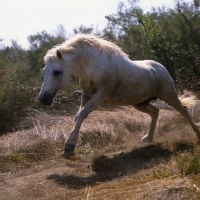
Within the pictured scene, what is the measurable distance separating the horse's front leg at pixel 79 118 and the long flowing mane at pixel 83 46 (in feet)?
2.46

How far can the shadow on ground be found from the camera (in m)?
5.77

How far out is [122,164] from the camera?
21.7 ft

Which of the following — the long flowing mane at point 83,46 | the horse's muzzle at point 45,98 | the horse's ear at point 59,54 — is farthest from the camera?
the long flowing mane at point 83,46

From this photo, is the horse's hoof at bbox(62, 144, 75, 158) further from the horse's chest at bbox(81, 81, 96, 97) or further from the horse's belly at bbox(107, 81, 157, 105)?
the horse's belly at bbox(107, 81, 157, 105)

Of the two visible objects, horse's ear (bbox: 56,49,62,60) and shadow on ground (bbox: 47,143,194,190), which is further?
horse's ear (bbox: 56,49,62,60)

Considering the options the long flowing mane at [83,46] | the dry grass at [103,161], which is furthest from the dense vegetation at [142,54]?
the long flowing mane at [83,46]

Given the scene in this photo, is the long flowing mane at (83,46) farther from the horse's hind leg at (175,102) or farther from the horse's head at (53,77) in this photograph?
the horse's hind leg at (175,102)

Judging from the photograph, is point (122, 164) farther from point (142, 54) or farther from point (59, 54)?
point (142, 54)

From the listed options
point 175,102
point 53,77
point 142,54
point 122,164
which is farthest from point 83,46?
point 142,54

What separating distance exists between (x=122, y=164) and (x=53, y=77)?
1739 millimetres

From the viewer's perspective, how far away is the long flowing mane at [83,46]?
6.79 metres

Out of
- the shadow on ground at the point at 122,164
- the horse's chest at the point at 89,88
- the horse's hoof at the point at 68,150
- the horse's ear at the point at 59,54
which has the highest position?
the horse's ear at the point at 59,54

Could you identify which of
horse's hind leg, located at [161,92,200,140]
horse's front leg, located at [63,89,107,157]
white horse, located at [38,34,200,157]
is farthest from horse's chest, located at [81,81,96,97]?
horse's hind leg, located at [161,92,200,140]

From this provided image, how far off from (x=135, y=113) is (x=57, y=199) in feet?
21.1
